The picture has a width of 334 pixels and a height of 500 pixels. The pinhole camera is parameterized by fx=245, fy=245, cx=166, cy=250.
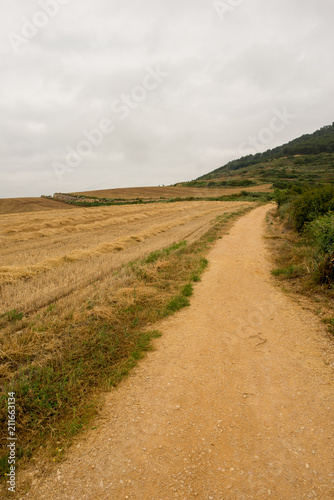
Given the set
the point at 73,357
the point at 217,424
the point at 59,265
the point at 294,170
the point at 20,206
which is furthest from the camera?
the point at 294,170

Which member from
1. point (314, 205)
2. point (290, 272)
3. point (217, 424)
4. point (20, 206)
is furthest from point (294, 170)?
point (217, 424)

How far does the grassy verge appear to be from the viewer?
9.22 ft

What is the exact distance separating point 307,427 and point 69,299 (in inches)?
192

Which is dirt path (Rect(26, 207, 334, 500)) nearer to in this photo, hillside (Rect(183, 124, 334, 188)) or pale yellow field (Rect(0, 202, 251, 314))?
pale yellow field (Rect(0, 202, 251, 314))

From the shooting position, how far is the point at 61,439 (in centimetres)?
270

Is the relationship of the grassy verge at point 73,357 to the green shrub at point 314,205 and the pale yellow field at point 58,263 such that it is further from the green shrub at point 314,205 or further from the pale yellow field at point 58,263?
the green shrub at point 314,205

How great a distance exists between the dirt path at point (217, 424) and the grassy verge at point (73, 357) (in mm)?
270

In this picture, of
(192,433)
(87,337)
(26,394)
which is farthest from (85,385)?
(192,433)

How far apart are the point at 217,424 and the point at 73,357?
2303mm

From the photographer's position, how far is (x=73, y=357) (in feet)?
12.6

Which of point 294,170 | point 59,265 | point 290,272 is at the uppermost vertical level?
point 294,170

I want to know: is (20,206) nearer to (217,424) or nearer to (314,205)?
(314,205)

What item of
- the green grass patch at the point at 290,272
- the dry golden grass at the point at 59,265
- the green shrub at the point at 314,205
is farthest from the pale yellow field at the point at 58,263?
the green shrub at the point at 314,205

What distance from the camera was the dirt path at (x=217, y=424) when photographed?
2.29 metres
